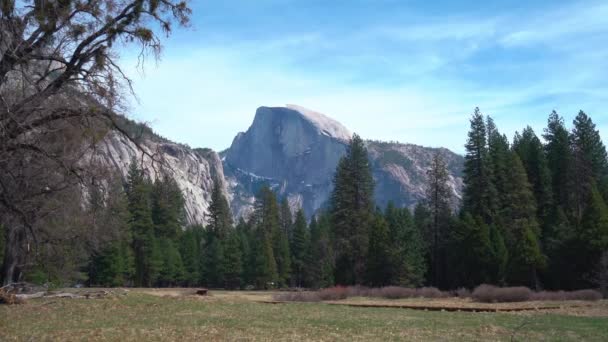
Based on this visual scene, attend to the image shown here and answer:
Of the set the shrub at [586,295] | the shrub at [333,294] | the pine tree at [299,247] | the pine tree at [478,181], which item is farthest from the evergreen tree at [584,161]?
the pine tree at [299,247]

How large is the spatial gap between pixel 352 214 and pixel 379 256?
21.5 ft

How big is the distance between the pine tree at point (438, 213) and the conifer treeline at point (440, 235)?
0.31 ft

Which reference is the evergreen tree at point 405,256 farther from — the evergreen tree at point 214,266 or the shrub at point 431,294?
the evergreen tree at point 214,266

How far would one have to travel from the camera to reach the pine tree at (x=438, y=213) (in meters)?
53.0

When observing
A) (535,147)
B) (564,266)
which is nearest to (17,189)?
(564,266)

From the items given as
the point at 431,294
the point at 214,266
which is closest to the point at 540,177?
the point at 431,294

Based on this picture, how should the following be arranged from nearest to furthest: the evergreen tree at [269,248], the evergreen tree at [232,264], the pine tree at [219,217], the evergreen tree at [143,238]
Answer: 1. the evergreen tree at [143,238]
2. the evergreen tree at [269,248]
3. the evergreen tree at [232,264]
4. the pine tree at [219,217]

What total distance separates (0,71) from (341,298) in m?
32.7

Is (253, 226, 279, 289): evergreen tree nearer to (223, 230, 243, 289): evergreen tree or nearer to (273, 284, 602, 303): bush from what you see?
(223, 230, 243, 289): evergreen tree

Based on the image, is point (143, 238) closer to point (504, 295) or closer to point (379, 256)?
point (379, 256)

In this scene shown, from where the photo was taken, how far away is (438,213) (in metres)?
53.9

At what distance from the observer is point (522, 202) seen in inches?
1955

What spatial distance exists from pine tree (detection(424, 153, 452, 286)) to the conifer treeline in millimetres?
94

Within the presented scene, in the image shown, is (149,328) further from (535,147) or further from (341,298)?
(535,147)
